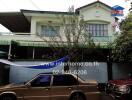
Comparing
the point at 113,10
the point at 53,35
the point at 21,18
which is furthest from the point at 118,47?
the point at 21,18

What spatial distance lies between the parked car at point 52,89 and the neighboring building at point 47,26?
843 centimetres

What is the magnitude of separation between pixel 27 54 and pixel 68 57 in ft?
20.8

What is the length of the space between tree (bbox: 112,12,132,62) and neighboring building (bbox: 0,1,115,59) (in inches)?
135

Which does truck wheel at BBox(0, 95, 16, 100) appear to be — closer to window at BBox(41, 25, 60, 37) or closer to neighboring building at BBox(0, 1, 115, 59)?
neighboring building at BBox(0, 1, 115, 59)

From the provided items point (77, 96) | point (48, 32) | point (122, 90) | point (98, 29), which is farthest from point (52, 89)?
point (98, 29)

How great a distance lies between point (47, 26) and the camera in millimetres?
22922

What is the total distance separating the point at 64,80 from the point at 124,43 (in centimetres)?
598

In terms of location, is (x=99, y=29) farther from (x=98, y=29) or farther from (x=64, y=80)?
(x=64, y=80)

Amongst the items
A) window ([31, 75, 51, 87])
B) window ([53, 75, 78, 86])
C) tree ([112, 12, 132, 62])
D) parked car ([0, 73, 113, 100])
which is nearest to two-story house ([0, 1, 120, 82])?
tree ([112, 12, 132, 62])

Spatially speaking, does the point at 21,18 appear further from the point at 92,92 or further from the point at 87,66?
the point at 92,92

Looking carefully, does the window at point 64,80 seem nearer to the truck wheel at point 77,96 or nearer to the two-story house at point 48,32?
the truck wheel at point 77,96

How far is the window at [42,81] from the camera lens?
1188 centimetres

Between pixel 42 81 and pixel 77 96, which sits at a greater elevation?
pixel 42 81

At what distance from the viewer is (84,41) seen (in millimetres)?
17453
